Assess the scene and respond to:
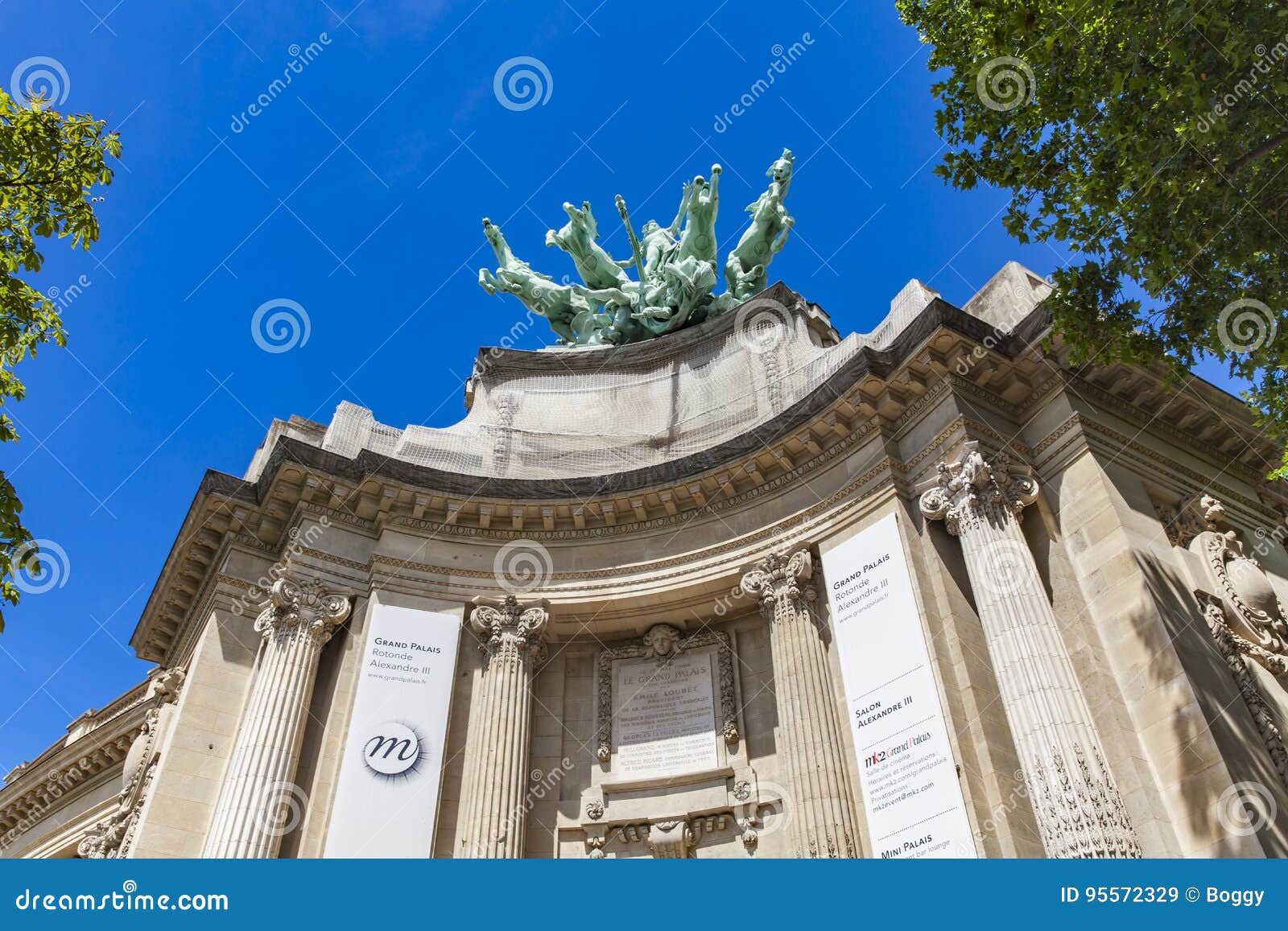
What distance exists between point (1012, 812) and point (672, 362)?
14339 millimetres

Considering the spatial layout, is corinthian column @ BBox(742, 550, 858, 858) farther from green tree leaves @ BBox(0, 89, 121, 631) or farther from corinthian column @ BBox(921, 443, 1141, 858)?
green tree leaves @ BBox(0, 89, 121, 631)

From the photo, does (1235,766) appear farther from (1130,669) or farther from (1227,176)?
(1227,176)

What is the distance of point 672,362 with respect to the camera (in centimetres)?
2558

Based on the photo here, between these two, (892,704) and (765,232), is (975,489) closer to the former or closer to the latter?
(892,704)

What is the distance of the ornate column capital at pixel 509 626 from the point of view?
2025cm

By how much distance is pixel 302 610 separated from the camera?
63.8ft

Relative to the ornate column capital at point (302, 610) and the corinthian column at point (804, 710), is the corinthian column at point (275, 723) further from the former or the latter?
the corinthian column at point (804, 710)

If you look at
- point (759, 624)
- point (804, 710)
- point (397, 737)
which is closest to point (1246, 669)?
point (804, 710)

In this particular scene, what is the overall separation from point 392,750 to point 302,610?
3429 mm

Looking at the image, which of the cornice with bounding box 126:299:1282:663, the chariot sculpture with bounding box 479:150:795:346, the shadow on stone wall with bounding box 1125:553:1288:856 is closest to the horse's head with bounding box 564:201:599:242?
the chariot sculpture with bounding box 479:150:795:346

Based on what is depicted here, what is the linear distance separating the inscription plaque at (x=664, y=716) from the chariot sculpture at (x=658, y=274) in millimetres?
10137

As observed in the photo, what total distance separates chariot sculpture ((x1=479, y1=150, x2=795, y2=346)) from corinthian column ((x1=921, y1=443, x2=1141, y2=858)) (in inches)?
448

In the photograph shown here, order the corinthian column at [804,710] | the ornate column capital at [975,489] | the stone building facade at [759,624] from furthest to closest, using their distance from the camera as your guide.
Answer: the ornate column capital at [975,489]
the corinthian column at [804,710]
the stone building facade at [759,624]

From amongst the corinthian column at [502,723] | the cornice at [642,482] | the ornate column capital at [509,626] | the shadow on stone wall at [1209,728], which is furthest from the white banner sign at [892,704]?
the corinthian column at [502,723]
